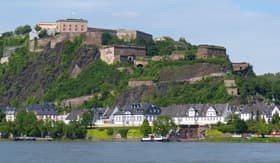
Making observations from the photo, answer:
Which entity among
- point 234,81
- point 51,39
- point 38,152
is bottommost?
point 38,152

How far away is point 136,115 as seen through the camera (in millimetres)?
108562

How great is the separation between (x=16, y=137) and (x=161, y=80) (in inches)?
1069

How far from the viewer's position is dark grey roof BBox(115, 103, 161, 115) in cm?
10825

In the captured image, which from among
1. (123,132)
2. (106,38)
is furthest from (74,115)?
(106,38)

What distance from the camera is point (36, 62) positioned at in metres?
145

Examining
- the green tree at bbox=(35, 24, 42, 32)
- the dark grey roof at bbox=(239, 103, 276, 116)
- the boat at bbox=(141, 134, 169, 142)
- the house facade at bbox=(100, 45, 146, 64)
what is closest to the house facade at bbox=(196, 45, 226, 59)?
the house facade at bbox=(100, 45, 146, 64)

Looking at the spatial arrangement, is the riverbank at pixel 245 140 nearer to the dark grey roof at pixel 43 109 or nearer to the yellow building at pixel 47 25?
the dark grey roof at pixel 43 109

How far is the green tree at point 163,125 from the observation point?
317 feet

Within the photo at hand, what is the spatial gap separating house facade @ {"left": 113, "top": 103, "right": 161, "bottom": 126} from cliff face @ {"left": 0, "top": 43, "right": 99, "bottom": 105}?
2826 centimetres

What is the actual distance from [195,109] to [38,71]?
145ft

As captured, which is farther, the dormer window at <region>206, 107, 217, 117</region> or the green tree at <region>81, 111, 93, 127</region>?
the dormer window at <region>206, 107, 217, 117</region>

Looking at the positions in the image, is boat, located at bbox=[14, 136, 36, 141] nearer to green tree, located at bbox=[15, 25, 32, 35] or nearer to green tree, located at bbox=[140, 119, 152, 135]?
green tree, located at bbox=[140, 119, 152, 135]

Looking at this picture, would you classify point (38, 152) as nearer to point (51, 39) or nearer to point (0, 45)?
point (51, 39)

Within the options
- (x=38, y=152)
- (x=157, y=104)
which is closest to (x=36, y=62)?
(x=157, y=104)
